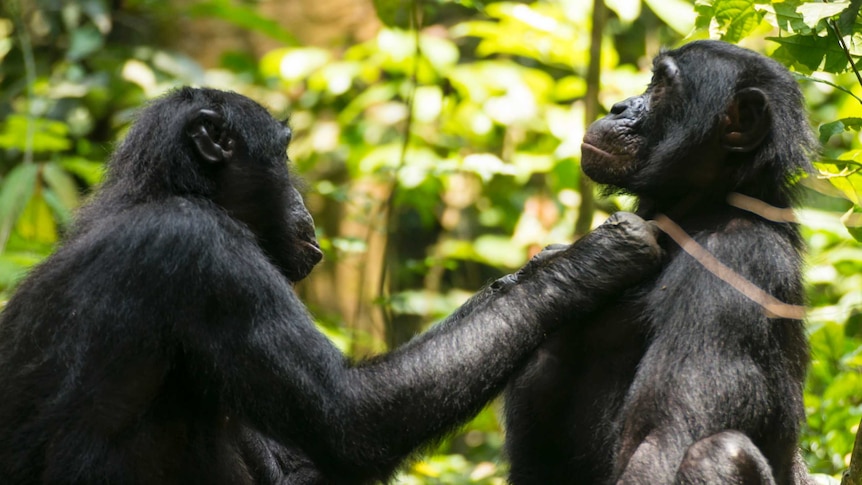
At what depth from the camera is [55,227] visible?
7602 mm

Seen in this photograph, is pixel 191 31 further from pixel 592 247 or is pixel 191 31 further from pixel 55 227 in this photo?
pixel 592 247

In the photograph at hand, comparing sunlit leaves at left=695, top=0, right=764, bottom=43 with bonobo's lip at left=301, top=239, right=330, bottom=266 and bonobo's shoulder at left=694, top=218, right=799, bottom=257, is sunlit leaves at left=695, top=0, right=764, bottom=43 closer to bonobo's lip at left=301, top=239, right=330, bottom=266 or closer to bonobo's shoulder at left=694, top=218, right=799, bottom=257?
bonobo's shoulder at left=694, top=218, right=799, bottom=257

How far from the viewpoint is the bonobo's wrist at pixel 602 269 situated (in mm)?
4188

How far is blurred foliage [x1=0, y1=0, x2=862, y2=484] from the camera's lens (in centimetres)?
541

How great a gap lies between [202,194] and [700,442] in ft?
7.24

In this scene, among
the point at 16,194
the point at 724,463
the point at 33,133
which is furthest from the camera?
the point at 33,133

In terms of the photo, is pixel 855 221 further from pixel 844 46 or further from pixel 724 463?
pixel 724 463

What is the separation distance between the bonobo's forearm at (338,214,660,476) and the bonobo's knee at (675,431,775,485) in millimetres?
751

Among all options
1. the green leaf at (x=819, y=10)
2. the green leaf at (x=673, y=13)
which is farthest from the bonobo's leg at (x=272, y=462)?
the green leaf at (x=673, y=13)

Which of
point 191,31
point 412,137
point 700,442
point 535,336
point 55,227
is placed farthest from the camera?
point 191,31

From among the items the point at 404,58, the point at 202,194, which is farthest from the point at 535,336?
the point at 404,58

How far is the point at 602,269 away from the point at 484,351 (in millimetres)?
564

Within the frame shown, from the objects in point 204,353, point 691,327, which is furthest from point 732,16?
point 204,353

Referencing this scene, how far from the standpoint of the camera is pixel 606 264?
4203mm
